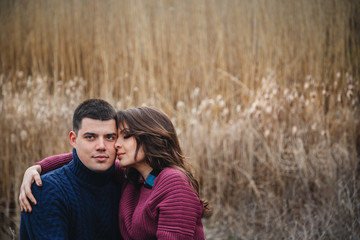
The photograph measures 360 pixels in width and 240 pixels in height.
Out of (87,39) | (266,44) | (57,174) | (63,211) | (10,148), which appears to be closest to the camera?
(63,211)

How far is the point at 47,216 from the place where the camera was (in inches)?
67.8

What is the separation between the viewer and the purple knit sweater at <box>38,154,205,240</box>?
1669 millimetres

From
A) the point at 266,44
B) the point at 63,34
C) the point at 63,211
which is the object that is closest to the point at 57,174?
the point at 63,211

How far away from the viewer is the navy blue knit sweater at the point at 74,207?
1.72 metres

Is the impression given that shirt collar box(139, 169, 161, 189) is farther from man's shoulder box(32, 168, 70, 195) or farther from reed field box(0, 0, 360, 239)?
reed field box(0, 0, 360, 239)

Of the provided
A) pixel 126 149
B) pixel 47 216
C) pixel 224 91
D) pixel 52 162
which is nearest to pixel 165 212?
pixel 126 149

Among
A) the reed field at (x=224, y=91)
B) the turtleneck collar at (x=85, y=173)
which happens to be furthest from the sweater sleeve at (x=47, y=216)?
the reed field at (x=224, y=91)

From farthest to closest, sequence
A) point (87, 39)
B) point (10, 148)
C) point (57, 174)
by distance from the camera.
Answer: point (87, 39) < point (10, 148) < point (57, 174)

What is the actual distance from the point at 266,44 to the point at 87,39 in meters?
2.47

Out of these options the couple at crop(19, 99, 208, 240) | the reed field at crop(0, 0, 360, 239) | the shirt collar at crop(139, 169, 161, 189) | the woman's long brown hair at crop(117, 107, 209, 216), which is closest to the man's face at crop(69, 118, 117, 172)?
the couple at crop(19, 99, 208, 240)

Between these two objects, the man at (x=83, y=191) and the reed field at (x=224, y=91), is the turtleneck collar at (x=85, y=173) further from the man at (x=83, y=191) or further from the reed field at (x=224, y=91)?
the reed field at (x=224, y=91)

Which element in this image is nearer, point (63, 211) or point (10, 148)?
point (63, 211)

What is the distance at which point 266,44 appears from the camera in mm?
4430

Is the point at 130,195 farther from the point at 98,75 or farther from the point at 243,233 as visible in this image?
the point at 98,75
